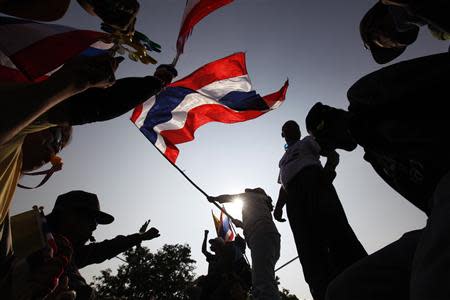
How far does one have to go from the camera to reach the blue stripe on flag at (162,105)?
4.50 meters

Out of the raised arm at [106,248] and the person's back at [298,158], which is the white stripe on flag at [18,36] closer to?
the raised arm at [106,248]

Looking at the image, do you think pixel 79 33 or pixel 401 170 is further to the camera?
pixel 79 33

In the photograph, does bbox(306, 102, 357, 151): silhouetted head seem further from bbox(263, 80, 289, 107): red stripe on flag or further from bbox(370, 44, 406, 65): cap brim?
bbox(263, 80, 289, 107): red stripe on flag

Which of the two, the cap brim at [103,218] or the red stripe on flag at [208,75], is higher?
the red stripe on flag at [208,75]

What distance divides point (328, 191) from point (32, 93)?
2.87 m

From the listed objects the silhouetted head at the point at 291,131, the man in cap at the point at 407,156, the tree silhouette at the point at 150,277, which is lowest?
the man in cap at the point at 407,156

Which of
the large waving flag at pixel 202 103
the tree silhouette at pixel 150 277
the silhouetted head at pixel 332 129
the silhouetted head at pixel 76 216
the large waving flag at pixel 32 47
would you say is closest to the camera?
the large waving flag at pixel 32 47

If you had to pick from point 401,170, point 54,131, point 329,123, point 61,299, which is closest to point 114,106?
point 54,131

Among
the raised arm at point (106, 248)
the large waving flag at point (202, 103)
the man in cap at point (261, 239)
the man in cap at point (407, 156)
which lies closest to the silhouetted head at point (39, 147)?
the man in cap at point (407, 156)

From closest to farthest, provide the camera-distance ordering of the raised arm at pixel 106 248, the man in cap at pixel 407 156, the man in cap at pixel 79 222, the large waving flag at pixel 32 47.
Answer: the man in cap at pixel 407 156
the large waving flag at pixel 32 47
the man in cap at pixel 79 222
the raised arm at pixel 106 248

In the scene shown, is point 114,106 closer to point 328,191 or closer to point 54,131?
point 54,131

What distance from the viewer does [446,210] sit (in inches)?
29.7

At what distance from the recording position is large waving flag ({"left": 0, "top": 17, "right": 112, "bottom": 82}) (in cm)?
147

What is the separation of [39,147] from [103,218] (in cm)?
221
